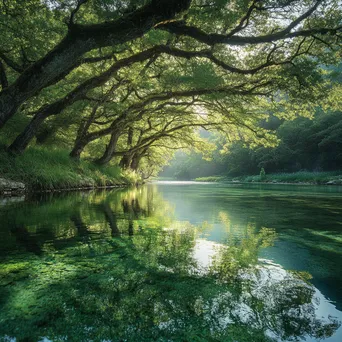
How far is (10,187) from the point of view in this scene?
323 inches

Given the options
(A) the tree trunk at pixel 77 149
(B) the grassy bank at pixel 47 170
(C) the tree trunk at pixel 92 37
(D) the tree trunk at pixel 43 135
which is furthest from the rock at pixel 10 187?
(D) the tree trunk at pixel 43 135

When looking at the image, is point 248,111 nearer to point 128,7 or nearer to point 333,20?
point 333,20

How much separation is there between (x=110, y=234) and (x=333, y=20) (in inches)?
322

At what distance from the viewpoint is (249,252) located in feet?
8.89

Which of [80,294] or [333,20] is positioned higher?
[333,20]

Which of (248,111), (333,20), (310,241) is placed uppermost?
(333,20)

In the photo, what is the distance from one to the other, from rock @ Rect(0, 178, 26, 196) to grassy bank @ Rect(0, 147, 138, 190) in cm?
27

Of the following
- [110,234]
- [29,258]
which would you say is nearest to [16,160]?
[110,234]

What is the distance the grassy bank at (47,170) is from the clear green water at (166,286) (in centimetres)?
625

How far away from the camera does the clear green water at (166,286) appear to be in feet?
4.36

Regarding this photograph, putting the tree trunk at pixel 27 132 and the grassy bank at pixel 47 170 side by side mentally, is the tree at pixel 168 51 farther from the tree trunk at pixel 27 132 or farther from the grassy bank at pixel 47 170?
the grassy bank at pixel 47 170

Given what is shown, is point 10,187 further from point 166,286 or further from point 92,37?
point 166,286

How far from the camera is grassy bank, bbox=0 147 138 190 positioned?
8.91 meters

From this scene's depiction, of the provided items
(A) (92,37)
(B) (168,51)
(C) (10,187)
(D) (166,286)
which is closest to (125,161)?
(C) (10,187)
